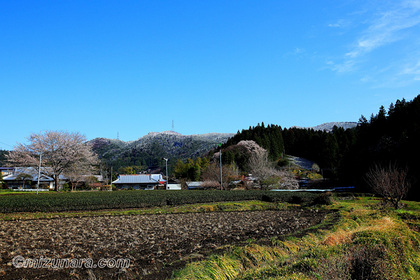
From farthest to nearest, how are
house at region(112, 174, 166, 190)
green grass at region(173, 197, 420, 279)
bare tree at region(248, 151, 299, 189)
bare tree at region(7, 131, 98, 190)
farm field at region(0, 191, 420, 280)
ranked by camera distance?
house at region(112, 174, 166, 190), bare tree at region(248, 151, 299, 189), bare tree at region(7, 131, 98, 190), farm field at region(0, 191, 420, 280), green grass at region(173, 197, 420, 279)

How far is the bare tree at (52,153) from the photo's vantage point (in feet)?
125

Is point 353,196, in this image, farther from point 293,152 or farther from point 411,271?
point 293,152

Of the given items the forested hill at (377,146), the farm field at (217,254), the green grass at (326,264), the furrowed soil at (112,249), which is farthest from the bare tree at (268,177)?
the green grass at (326,264)

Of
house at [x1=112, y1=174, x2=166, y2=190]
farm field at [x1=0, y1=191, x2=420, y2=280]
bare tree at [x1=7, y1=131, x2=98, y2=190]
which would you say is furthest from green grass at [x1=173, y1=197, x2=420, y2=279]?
house at [x1=112, y1=174, x2=166, y2=190]

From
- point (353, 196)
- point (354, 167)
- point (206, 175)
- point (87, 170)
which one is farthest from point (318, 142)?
point (87, 170)

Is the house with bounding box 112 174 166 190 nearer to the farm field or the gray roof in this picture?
the gray roof

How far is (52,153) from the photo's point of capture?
3850 centimetres

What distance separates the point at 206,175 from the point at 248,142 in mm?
25256

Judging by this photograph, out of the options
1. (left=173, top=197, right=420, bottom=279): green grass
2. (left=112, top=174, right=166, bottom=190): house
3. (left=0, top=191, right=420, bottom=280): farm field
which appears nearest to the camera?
(left=173, top=197, right=420, bottom=279): green grass

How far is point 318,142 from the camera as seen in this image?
317 ft

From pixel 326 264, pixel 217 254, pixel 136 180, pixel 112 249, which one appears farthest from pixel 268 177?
pixel 326 264

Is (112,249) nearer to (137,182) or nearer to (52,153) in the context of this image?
(52,153)

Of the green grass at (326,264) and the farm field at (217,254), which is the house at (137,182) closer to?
the farm field at (217,254)

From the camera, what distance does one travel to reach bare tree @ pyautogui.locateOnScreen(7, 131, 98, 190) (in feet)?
125
